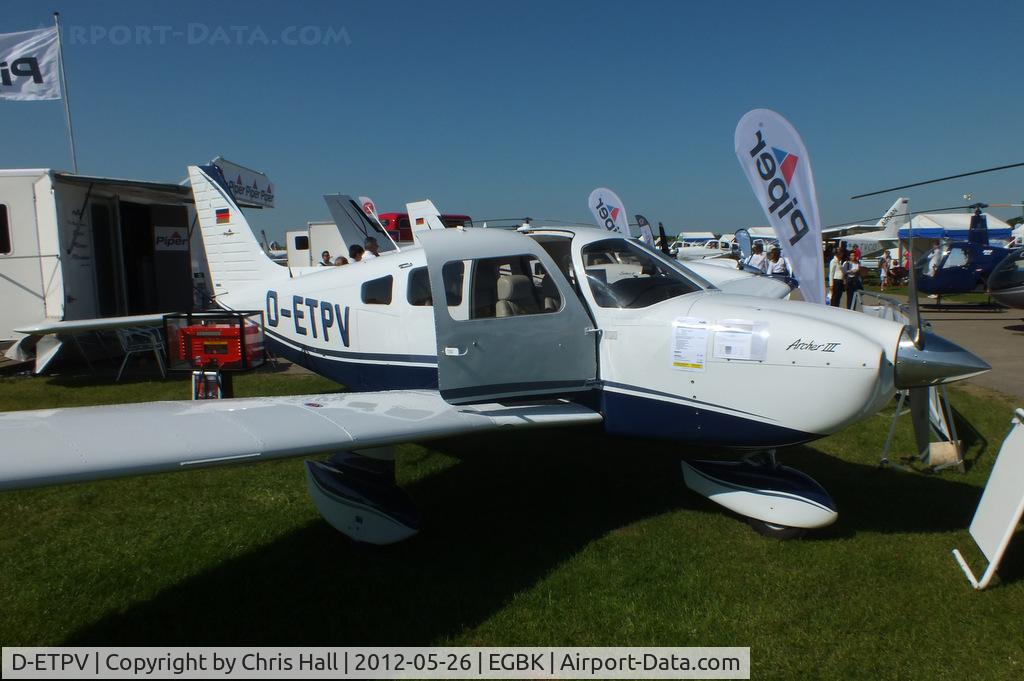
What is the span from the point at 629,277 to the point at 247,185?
15.2 metres

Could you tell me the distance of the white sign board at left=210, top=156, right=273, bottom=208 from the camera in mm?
15922

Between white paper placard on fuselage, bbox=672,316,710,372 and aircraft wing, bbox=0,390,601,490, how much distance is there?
2.35 feet

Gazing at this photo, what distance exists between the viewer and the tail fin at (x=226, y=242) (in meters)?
7.48

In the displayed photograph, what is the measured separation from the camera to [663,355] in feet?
13.9

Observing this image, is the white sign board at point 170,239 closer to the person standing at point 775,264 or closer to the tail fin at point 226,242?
the tail fin at point 226,242

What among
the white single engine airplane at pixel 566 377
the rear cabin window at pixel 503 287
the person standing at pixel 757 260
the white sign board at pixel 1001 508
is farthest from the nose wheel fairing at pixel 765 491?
the person standing at pixel 757 260

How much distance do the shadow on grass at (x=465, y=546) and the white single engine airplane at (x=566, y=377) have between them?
350 millimetres

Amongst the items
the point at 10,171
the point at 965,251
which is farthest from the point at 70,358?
the point at 965,251

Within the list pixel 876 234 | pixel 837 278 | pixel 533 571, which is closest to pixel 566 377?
pixel 533 571

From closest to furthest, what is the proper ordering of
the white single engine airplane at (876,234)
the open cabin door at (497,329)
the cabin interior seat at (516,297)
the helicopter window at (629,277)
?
1. the open cabin door at (497,329)
2. the helicopter window at (629,277)
3. the cabin interior seat at (516,297)
4. the white single engine airplane at (876,234)

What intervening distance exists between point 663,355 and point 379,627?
7.88 feet

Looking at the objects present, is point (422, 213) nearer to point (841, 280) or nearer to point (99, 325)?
point (99, 325)

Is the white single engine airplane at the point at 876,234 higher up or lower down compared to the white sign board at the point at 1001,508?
higher up

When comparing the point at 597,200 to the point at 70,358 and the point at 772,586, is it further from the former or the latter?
the point at 772,586
